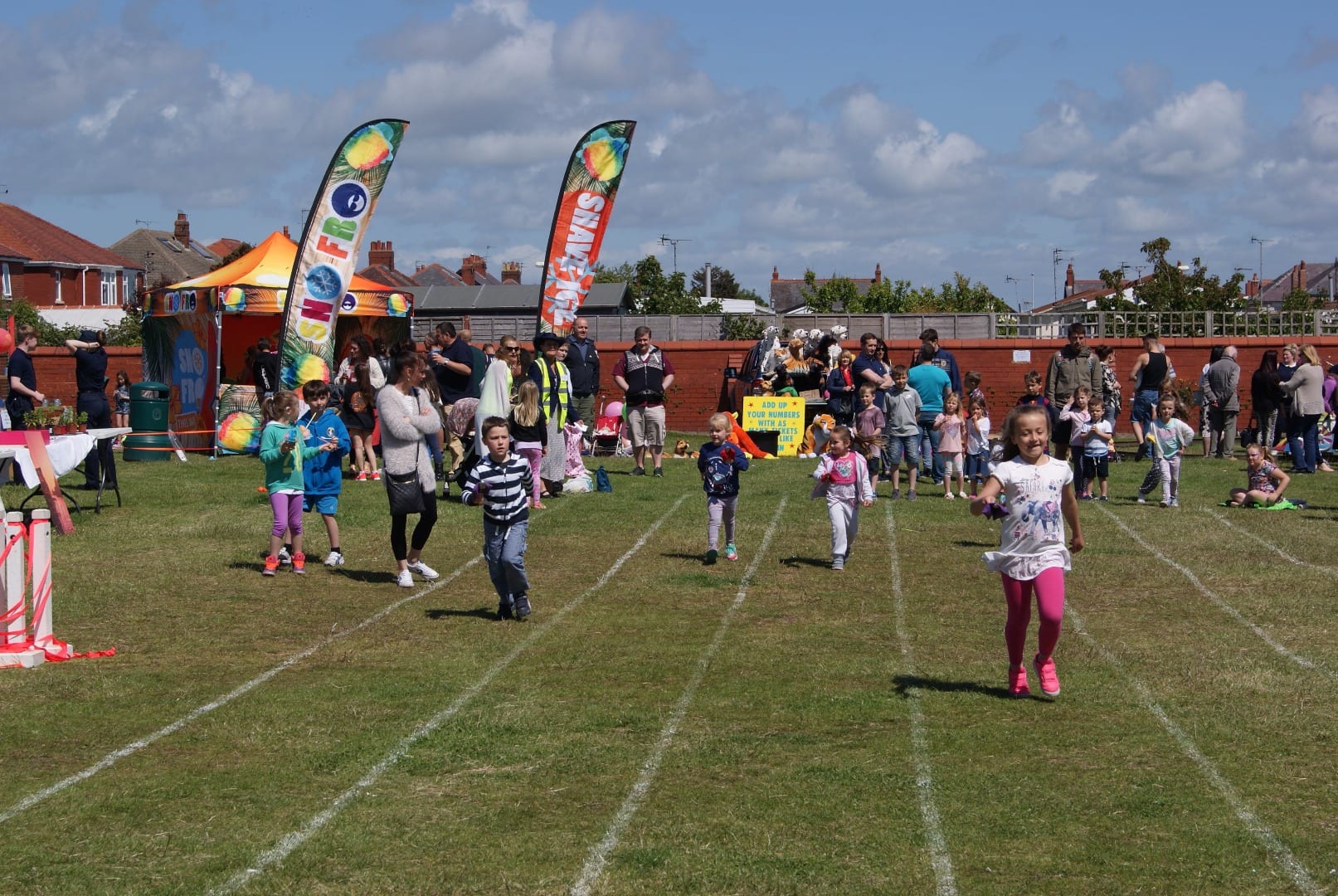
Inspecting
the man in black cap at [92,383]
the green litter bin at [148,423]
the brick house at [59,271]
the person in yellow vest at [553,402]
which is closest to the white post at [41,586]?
the person in yellow vest at [553,402]

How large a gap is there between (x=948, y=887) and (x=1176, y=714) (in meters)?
3.02

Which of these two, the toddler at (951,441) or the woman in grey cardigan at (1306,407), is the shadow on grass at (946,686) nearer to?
the toddler at (951,441)

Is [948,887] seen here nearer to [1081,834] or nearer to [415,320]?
[1081,834]

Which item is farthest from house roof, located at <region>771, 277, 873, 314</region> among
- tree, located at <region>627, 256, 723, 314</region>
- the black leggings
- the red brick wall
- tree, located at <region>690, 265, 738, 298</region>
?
the black leggings

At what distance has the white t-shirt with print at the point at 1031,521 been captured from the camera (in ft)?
26.4

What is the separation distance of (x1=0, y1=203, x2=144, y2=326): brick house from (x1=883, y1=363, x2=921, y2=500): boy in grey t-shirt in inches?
2137

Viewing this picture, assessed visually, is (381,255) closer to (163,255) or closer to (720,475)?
(163,255)

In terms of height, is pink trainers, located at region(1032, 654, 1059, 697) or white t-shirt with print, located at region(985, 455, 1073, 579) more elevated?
white t-shirt with print, located at region(985, 455, 1073, 579)

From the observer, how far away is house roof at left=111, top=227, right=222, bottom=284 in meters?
91.7

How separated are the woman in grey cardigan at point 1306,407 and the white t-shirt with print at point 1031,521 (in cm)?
1430

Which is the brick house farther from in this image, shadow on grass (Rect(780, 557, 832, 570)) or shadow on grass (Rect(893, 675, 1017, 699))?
shadow on grass (Rect(893, 675, 1017, 699))

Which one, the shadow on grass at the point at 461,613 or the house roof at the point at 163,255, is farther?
the house roof at the point at 163,255

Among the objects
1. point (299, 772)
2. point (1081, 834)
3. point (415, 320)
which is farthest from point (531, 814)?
point (415, 320)

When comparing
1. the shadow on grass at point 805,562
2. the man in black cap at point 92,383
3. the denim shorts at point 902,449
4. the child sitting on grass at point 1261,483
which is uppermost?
the man in black cap at point 92,383
